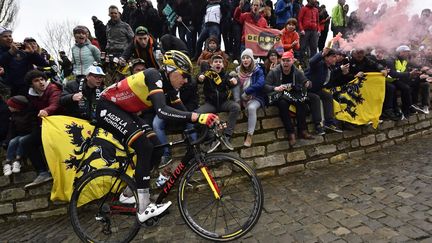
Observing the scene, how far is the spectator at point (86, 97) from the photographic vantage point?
519 centimetres

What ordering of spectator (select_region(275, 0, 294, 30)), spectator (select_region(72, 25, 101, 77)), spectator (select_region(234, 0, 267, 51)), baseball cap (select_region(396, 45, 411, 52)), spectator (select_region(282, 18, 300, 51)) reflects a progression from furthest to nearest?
spectator (select_region(275, 0, 294, 30)) → spectator (select_region(234, 0, 267, 51)) → baseball cap (select_region(396, 45, 411, 52)) → spectator (select_region(282, 18, 300, 51)) → spectator (select_region(72, 25, 101, 77))

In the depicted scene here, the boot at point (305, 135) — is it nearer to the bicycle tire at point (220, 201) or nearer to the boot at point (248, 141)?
the boot at point (248, 141)

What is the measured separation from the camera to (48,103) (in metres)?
5.28

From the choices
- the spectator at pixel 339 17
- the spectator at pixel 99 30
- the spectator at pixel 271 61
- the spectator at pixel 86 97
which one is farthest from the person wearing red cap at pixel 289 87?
the spectator at pixel 99 30

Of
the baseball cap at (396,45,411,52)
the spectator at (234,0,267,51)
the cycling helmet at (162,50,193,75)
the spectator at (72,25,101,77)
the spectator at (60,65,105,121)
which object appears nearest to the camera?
the cycling helmet at (162,50,193,75)

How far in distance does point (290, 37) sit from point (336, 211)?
591cm

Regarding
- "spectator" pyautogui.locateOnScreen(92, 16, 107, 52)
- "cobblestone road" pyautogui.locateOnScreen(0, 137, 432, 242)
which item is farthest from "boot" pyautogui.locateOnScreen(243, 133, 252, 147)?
"spectator" pyautogui.locateOnScreen(92, 16, 107, 52)

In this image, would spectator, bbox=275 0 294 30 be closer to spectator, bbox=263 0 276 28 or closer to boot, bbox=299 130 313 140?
spectator, bbox=263 0 276 28

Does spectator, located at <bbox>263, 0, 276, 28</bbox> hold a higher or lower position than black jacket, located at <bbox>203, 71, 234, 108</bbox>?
higher

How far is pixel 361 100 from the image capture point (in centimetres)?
718

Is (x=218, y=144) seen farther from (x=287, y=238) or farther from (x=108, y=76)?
(x=108, y=76)

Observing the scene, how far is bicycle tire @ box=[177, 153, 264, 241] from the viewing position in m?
3.49

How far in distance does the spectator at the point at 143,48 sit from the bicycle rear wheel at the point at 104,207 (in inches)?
136

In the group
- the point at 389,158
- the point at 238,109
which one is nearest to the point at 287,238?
the point at 238,109
